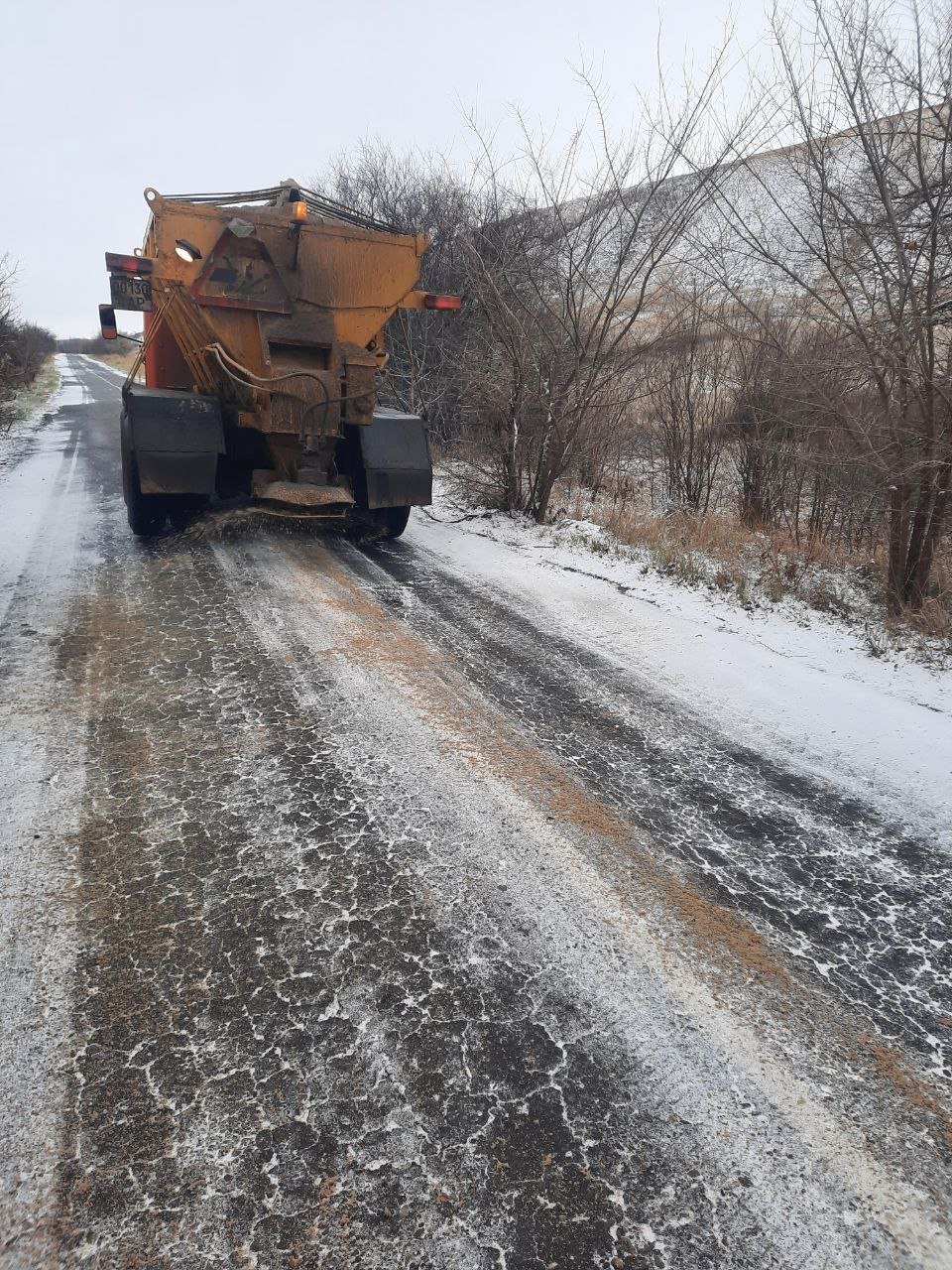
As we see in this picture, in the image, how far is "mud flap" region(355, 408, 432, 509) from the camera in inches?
249

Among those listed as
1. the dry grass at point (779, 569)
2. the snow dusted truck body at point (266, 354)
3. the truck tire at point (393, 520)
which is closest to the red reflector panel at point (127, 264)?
the snow dusted truck body at point (266, 354)

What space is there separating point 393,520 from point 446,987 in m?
5.32

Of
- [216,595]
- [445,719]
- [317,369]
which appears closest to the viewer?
[445,719]

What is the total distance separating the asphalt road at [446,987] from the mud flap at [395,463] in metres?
3.06

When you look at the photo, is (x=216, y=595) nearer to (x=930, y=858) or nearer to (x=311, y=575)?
(x=311, y=575)

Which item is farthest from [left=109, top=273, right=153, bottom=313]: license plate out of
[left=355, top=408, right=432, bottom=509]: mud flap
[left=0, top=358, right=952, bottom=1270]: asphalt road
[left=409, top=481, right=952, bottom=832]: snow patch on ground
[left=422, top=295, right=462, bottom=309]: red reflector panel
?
[left=0, top=358, right=952, bottom=1270]: asphalt road

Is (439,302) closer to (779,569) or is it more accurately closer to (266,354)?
(266,354)

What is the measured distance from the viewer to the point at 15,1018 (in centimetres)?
179

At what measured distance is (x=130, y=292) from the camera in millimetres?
6066

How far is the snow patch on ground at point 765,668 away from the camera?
125 inches

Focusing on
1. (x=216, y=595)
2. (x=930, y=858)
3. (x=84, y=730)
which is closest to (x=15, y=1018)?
(x=84, y=730)

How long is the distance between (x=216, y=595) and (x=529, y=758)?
2.75m

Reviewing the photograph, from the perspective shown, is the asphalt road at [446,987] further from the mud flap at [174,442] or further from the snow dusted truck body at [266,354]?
the snow dusted truck body at [266,354]

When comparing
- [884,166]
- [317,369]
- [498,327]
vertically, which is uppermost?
[884,166]
